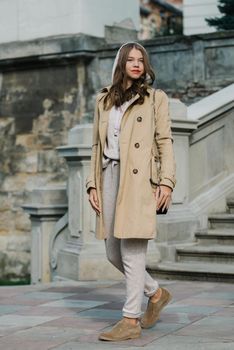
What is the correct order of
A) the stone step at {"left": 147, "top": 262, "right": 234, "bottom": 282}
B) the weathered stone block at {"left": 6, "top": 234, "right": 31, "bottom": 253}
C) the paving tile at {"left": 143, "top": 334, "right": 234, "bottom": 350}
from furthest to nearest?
1. the weathered stone block at {"left": 6, "top": 234, "right": 31, "bottom": 253}
2. the stone step at {"left": 147, "top": 262, "right": 234, "bottom": 282}
3. the paving tile at {"left": 143, "top": 334, "right": 234, "bottom": 350}

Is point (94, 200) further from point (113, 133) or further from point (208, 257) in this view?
point (208, 257)

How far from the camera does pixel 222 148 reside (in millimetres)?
9188

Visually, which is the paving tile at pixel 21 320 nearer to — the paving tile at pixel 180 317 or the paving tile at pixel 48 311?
the paving tile at pixel 48 311

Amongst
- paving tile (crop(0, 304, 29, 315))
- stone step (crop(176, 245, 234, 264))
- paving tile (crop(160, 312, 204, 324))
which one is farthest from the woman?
stone step (crop(176, 245, 234, 264))

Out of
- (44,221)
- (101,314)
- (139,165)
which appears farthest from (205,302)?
(44,221)

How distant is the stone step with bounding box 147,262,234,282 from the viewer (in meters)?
7.53

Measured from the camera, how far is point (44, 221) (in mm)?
9008

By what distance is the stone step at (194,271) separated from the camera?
7527 millimetres

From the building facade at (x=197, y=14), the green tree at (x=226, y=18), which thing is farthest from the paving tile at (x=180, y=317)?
the building facade at (x=197, y=14)

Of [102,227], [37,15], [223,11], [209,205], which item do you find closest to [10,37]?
[37,15]

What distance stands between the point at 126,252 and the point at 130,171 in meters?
0.48

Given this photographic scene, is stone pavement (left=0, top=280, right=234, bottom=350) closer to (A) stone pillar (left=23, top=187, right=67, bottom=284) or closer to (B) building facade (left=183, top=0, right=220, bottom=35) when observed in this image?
(A) stone pillar (left=23, top=187, right=67, bottom=284)

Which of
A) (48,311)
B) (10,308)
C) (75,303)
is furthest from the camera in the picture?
(75,303)

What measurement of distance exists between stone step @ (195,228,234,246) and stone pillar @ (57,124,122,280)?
1.00m
